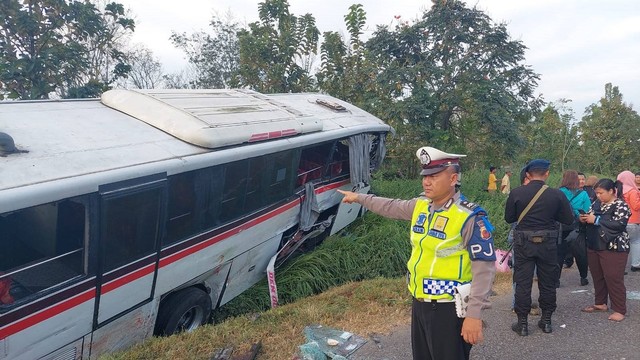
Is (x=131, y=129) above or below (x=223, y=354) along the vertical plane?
above

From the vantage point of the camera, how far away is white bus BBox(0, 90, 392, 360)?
3418 millimetres

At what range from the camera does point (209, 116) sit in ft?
17.8

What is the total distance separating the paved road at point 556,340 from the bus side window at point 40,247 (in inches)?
99.2

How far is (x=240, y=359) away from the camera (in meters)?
3.92

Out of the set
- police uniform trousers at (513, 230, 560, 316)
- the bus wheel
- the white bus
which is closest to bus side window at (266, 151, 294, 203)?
the white bus

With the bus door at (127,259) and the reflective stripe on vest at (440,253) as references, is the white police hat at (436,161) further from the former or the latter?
the bus door at (127,259)

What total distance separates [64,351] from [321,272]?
411 centimetres

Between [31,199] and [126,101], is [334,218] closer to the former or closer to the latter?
[126,101]

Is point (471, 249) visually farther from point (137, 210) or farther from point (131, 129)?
point (131, 129)

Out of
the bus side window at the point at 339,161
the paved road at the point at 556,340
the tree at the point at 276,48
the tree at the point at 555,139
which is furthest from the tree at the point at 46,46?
the tree at the point at 555,139

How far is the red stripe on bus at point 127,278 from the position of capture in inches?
153

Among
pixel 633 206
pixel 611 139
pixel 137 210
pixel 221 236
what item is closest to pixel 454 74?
pixel 633 206

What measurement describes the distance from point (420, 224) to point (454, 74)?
8519mm

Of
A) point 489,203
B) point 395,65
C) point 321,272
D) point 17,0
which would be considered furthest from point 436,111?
point 17,0
